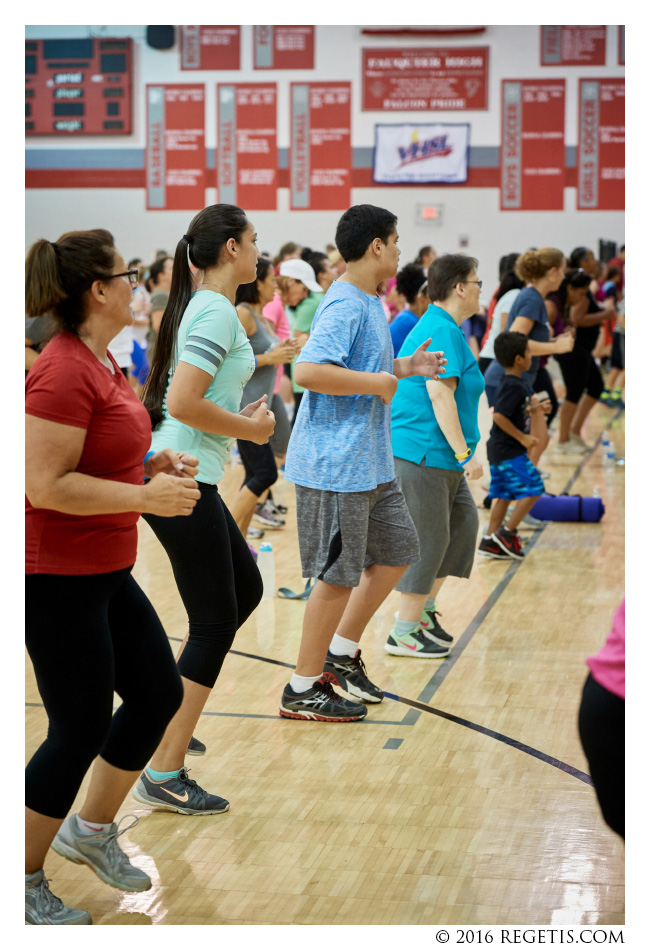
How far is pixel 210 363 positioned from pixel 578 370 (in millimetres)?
6717

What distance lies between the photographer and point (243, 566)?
2.90 metres

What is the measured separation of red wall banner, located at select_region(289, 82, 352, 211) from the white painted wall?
14cm

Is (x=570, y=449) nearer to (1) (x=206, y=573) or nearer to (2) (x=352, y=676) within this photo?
(2) (x=352, y=676)

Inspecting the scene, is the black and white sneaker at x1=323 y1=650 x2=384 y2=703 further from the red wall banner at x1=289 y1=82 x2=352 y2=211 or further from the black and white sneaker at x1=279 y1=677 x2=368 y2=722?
the red wall banner at x1=289 y1=82 x2=352 y2=211

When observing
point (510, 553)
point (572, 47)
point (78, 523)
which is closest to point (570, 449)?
point (510, 553)

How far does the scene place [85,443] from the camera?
6.90 feet

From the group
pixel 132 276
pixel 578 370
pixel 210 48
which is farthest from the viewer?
pixel 210 48

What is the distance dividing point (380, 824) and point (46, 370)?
152 cm

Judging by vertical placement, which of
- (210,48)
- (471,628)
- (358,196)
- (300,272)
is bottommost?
(471,628)

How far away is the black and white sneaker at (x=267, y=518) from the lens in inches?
270

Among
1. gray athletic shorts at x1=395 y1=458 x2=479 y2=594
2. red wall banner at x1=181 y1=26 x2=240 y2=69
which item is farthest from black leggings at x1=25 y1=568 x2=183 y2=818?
red wall banner at x1=181 y1=26 x2=240 y2=69

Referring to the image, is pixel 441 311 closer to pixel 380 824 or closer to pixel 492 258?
pixel 380 824

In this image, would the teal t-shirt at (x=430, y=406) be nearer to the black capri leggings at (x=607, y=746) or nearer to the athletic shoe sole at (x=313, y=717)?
the athletic shoe sole at (x=313, y=717)
